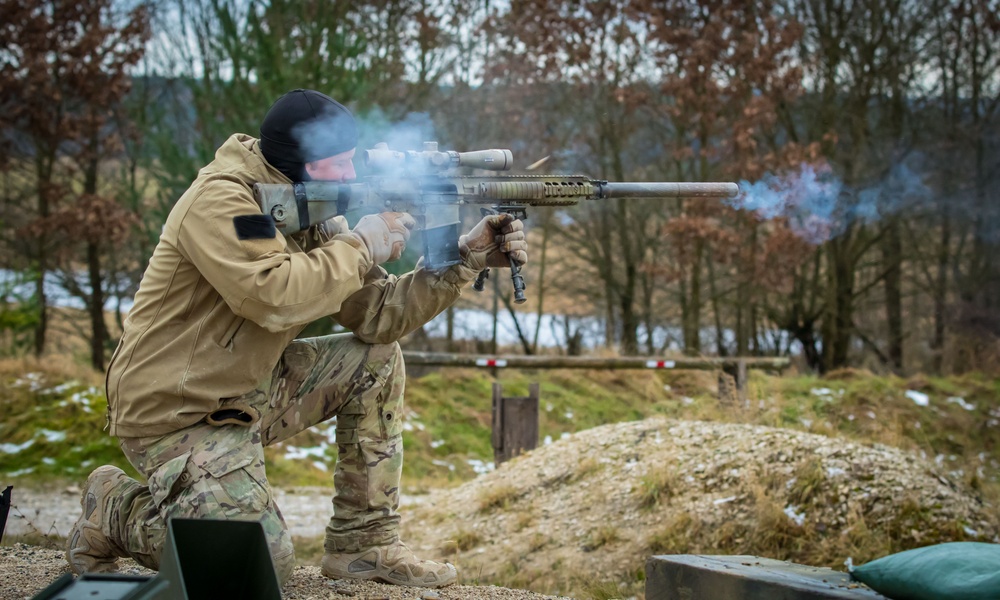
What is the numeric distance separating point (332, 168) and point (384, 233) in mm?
312

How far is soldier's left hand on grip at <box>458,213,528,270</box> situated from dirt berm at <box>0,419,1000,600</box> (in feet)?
6.09

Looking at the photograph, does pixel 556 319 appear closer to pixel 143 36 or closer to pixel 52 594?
pixel 143 36

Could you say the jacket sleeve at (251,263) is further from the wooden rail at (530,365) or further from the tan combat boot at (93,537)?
the wooden rail at (530,365)

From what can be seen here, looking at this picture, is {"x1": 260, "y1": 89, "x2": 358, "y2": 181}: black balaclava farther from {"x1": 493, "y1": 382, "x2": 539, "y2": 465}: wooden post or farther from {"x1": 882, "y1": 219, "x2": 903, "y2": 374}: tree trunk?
{"x1": 882, "y1": 219, "x2": 903, "y2": 374}: tree trunk

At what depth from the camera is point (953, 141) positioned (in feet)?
51.0

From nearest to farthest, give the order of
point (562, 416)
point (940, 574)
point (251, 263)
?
point (940, 574), point (251, 263), point (562, 416)

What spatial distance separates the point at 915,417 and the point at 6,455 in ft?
32.4

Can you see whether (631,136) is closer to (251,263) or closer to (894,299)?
(894,299)

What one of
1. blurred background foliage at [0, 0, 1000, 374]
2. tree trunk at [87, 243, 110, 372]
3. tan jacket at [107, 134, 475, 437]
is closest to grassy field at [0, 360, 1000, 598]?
blurred background foliage at [0, 0, 1000, 374]

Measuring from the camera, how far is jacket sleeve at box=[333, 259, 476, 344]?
12.4ft

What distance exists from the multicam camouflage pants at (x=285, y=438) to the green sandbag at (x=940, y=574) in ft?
5.88

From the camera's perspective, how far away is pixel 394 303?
149 inches

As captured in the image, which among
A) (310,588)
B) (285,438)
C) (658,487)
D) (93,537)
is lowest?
(658,487)

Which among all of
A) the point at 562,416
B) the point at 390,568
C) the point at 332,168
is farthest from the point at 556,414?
the point at 332,168
